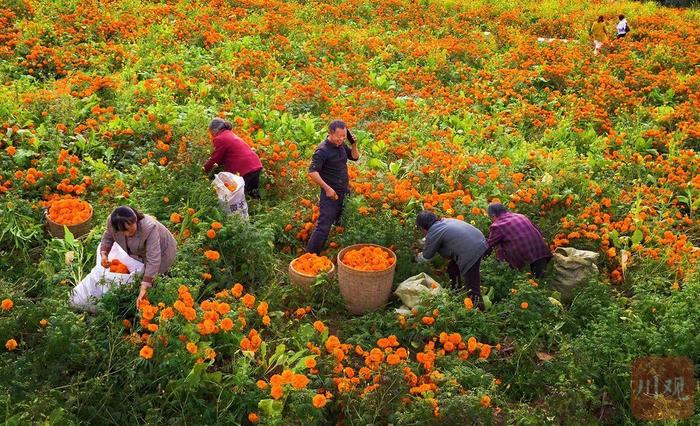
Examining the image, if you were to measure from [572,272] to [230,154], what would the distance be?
12.5 feet

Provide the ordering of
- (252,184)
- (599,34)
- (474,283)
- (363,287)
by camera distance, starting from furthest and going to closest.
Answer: (599,34) < (252,184) < (474,283) < (363,287)

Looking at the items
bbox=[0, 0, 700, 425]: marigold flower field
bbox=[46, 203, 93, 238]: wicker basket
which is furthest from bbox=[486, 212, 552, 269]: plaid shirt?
bbox=[46, 203, 93, 238]: wicker basket

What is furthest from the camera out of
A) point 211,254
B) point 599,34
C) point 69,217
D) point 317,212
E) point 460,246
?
point 599,34

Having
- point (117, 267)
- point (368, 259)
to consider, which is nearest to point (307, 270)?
point (368, 259)

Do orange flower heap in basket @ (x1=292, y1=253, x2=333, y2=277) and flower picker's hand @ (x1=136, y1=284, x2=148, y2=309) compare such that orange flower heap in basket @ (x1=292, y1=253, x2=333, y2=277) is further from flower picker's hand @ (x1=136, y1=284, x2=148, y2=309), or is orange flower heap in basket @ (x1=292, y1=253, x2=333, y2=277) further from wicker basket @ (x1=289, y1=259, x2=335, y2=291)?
flower picker's hand @ (x1=136, y1=284, x2=148, y2=309)

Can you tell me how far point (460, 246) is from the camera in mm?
5363

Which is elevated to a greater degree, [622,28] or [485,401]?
[622,28]

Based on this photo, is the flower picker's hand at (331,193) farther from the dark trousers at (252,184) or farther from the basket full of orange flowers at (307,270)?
the dark trousers at (252,184)

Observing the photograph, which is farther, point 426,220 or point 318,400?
point 426,220

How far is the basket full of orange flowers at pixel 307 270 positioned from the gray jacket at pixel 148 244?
116 cm

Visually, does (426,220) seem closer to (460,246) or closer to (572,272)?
(460,246)

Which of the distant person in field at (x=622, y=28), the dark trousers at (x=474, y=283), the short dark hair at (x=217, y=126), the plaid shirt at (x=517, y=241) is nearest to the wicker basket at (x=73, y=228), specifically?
the short dark hair at (x=217, y=126)

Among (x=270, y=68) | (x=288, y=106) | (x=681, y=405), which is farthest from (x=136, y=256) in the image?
(x=270, y=68)

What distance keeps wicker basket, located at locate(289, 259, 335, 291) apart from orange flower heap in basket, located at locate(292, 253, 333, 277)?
3 centimetres
